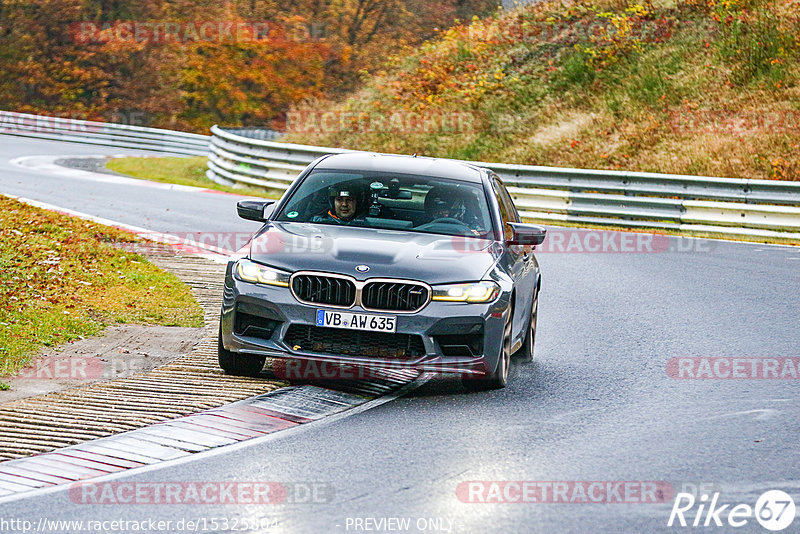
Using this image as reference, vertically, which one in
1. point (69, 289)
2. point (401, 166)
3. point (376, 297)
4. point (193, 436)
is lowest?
point (69, 289)

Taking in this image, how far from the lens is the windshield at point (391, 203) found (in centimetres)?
977

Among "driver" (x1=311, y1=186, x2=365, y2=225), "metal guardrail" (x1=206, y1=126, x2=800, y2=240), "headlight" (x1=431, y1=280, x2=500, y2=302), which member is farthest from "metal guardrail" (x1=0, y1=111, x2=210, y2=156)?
"headlight" (x1=431, y1=280, x2=500, y2=302)

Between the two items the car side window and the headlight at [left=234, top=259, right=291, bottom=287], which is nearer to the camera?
the headlight at [left=234, top=259, right=291, bottom=287]

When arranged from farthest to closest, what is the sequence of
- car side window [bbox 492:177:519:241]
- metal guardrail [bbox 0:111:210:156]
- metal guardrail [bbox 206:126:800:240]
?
metal guardrail [bbox 0:111:210:156]
metal guardrail [bbox 206:126:800:240]
car side window [bbox 492:177:519:241]

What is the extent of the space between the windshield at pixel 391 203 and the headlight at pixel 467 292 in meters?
1.04

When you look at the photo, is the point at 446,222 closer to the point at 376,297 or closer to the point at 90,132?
the point at 376,297

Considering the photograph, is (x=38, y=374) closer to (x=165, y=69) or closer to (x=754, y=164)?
(x=754, y=164)

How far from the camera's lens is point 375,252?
347 inches

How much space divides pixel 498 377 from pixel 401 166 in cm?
227

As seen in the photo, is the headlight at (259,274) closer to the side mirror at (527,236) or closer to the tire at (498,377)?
the tire at (498,377)

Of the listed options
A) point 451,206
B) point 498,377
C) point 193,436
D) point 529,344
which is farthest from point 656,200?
point 193,436

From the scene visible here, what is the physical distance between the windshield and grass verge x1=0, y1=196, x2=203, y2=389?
194cm

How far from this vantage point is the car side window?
1008cm

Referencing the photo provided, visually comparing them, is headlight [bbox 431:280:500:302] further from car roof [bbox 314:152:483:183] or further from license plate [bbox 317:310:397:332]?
car roof [bbox 314:152:483:183]
